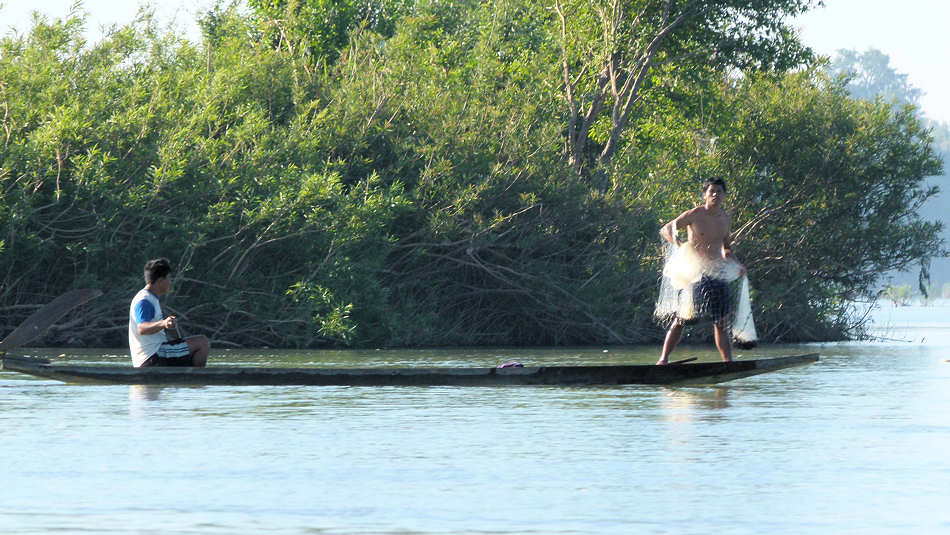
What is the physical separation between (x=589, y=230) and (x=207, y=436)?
1646 centimetres

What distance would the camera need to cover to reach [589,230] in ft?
85.2

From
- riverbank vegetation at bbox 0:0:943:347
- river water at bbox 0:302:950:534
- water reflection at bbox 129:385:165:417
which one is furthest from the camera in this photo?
riverbank vegetation at bbox 0:0:943:347

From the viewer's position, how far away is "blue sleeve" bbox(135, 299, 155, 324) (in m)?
13.0

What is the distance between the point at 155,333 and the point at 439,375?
2591mm

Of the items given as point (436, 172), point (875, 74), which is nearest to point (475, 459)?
point (436, 172)

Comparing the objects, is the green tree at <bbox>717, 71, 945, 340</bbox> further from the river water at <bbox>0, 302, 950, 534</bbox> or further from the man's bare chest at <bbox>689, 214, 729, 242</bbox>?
the man's bare chest at <bbox>689, 214, 729, 242</bbox>

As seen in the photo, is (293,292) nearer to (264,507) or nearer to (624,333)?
(624,333)

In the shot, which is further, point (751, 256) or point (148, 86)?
point (751, 256)

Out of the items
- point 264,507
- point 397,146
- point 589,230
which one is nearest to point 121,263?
point 397,146

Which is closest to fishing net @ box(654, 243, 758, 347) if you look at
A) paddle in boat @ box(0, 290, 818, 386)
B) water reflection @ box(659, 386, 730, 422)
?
paddle in boat @ box(0, 290, 818, 386)

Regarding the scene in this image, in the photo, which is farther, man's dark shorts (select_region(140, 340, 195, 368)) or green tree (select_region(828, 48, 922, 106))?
green tree (select_region(828, 48, 922, 106))

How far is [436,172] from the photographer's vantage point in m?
23.9

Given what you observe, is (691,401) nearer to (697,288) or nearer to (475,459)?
(697,288)

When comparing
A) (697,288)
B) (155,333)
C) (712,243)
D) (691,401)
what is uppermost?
(712,243)
